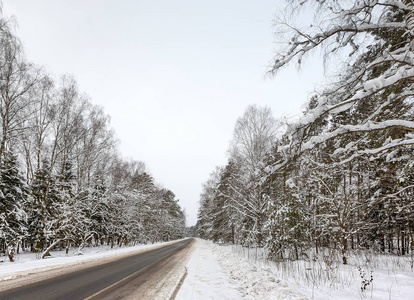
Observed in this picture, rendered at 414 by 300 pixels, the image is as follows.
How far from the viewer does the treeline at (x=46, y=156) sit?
41.8 feet

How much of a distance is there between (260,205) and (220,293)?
912 centimetres

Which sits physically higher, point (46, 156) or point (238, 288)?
point (46, 156)

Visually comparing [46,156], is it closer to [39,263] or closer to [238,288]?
[39,263]

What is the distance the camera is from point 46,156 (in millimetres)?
19625

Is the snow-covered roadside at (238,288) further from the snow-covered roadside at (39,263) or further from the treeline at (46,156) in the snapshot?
the treeline at (46,156)

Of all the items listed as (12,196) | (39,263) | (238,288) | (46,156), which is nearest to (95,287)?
(238,288)

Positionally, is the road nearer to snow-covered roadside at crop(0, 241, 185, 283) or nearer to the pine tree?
snow-covered roadside at crop(0, 241, 185, 283)

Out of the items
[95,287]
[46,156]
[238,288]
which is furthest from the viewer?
[46,156]

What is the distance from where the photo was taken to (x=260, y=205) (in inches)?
568

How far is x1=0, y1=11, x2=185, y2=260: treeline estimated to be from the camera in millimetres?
12734

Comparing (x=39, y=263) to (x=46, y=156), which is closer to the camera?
(x=39, y=263)

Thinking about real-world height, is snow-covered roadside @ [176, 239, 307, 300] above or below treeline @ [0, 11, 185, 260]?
below

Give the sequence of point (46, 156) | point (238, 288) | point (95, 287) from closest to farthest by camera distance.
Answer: point (95, 287) → point (238, 288) → point (46, 156)

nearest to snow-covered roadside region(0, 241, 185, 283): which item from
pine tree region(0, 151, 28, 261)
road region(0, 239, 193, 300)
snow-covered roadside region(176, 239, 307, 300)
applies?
road region(0, 239, 193, 300)
